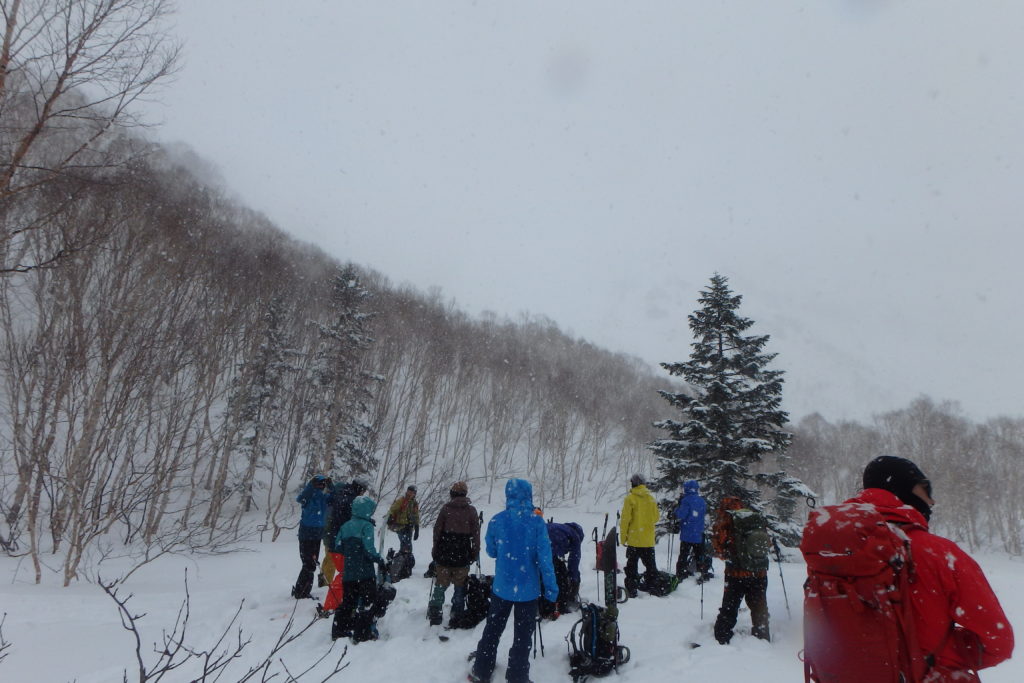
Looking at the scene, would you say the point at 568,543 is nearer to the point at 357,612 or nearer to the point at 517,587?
the point at 517,587

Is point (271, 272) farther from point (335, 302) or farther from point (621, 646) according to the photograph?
point (621, 646)

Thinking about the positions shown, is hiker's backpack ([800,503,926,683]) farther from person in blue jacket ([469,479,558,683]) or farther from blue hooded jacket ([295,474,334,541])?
blue hooded jacket ([295,474,334,541])

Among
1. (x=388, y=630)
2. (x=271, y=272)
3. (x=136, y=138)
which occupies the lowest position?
(x=388, y=630)

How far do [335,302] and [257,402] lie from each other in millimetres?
5764

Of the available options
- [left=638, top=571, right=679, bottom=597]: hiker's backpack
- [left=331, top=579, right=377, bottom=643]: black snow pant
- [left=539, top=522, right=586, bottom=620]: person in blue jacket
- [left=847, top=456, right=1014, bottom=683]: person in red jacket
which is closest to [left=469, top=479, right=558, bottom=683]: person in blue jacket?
[left=331, top=579, right=377, bottom=643]: black snow pant

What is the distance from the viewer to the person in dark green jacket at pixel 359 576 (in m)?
5.58

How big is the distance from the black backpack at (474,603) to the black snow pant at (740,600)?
267cm

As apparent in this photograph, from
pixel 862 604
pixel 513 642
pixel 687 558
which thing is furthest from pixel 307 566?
pixel 862 604

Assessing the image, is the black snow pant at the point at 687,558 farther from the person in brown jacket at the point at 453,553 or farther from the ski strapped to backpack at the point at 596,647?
the person in brown jacket at the point at 453,553

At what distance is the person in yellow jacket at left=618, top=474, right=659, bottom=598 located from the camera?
7.68m

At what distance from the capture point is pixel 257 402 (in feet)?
71.7

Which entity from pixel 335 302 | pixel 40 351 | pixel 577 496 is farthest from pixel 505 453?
pixel 40 351

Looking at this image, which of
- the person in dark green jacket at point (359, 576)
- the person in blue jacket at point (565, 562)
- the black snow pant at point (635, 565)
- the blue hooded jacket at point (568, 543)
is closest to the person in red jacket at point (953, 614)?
the person in blue jacket at point (565, 562)

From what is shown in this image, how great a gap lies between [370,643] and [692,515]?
5558 mm
